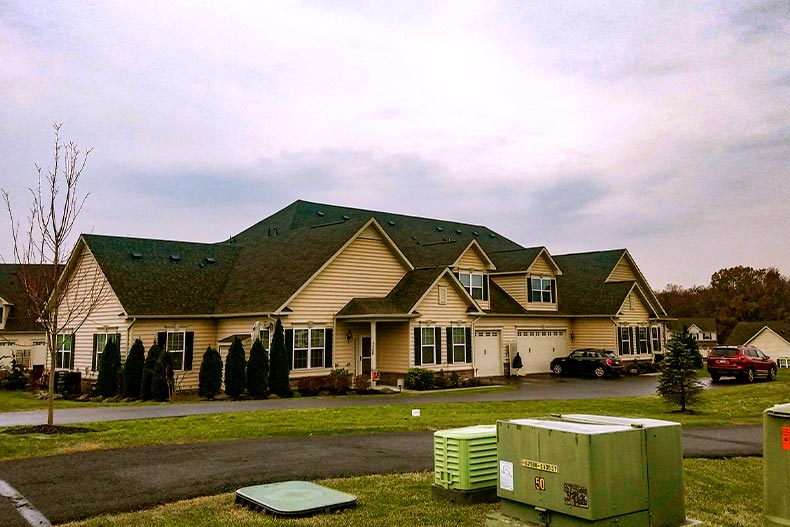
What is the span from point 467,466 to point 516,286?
29.5 m

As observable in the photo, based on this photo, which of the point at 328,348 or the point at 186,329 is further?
the point at 328,348

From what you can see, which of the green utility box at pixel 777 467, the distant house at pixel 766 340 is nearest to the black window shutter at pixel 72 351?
the green utility box at pixel 777 467

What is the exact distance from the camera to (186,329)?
2662cm

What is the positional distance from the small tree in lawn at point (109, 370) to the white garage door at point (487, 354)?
16056 millimetres

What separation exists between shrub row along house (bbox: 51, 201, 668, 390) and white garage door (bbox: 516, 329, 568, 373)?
4.4 inches

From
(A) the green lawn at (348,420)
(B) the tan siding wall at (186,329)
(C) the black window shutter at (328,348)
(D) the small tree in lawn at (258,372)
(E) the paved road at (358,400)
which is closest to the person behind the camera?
(A) the green lawn at (348,420)

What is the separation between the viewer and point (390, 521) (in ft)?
24.1

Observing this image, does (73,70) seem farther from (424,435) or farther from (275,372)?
(424,435)

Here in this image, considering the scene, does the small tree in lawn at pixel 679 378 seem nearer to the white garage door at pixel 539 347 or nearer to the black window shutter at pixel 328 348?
the black window shutter at pixel 328 348

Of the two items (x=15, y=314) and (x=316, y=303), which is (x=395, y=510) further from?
(x=15, y=314)

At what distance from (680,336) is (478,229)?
90.1 ft

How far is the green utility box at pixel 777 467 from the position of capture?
19.2 ft

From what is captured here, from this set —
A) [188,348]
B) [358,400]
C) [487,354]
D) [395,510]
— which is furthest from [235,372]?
[395,510]

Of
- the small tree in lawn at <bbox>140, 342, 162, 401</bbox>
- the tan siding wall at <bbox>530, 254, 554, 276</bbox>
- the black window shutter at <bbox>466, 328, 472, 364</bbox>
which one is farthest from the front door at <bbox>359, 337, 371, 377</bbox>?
the tan siding wall at <bbox>530, 254, 554, 276</bbox>
